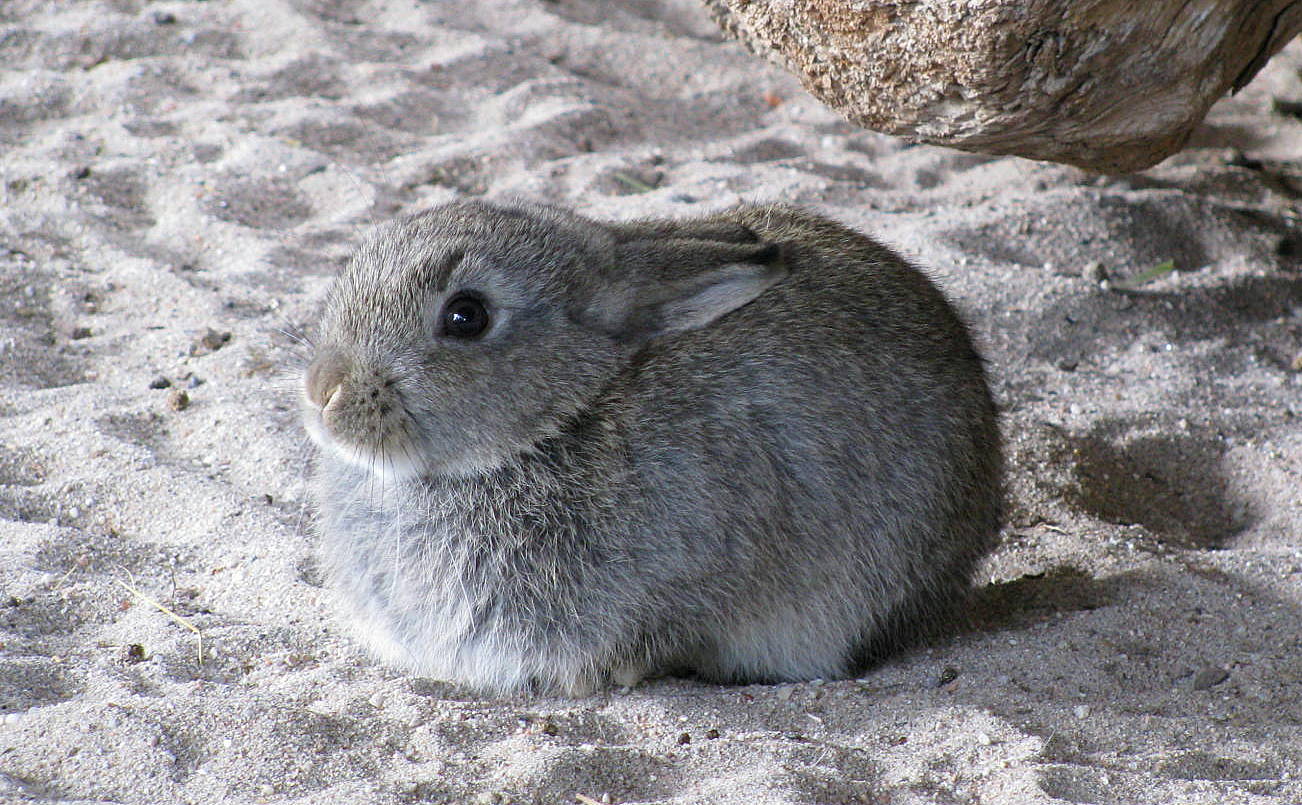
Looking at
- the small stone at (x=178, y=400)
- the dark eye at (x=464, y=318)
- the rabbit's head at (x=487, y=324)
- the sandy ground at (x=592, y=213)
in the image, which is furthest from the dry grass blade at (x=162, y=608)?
the dark eye at (x=464, y=318)

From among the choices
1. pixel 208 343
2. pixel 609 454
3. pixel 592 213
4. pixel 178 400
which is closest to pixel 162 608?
pixel 178 400

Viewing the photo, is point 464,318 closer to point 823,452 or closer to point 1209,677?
point 823,452

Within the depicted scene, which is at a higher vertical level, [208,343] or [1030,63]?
[1030,63]

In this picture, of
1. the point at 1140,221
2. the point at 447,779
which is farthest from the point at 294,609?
the point at 1140,221

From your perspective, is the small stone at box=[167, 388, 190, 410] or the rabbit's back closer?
the rabbit's back

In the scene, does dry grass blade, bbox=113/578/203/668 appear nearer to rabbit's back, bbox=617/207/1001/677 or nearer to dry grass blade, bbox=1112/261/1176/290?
rabbit's back, bbox=617/207/1001/677

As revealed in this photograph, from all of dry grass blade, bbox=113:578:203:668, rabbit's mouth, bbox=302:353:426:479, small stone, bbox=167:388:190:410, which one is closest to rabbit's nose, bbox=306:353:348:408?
rabbit's mouth, bbox=302:353:426:479

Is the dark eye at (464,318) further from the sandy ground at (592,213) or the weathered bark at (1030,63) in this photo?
the weathered bark at (1030,63)
